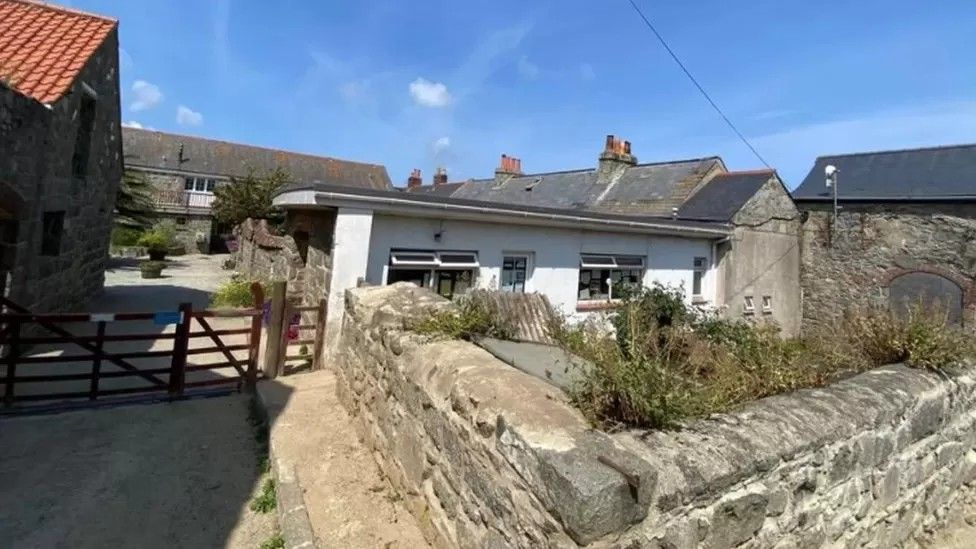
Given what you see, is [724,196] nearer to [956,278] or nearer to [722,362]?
[956,278]

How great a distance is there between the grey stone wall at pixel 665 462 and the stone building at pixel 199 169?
2545 centimetres

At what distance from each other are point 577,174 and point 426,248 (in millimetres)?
13503

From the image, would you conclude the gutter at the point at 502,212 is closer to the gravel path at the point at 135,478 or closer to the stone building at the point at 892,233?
the gravel path at the point at 135,478

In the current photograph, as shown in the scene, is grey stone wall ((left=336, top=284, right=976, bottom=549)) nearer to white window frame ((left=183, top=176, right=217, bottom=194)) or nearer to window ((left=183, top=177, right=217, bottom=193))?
white window frame ((left=183, top=176, right=217, bottom=194))

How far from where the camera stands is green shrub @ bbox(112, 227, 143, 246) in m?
23.2

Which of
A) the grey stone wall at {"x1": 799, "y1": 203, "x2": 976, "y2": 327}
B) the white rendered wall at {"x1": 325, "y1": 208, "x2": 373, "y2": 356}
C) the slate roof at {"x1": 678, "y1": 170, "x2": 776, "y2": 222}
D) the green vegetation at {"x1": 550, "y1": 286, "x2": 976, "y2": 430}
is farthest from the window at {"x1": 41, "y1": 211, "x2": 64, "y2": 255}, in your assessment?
the grey stone wall at {"x1": 799, "y1": 203, "x2": 976, "y2": 327}

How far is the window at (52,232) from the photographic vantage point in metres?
8.01

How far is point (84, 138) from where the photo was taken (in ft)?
30.0

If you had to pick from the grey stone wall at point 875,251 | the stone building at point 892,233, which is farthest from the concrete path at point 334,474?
the grey stone wall at point 875,251

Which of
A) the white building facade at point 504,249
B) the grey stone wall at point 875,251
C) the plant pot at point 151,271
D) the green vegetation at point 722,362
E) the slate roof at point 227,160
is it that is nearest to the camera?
the green vegetation at point 722,362

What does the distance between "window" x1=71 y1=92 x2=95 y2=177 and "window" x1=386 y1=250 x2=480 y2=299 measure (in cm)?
665

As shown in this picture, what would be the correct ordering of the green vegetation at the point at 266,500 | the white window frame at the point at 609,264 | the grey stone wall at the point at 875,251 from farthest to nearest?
the grey stone wall at the point at 875,251 → the white window frame at the point at 609,264 → the green vegetation at the point at 266,500

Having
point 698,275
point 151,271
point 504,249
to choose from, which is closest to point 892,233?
point 698,275

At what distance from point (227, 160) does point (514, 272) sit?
3161 centimetres
